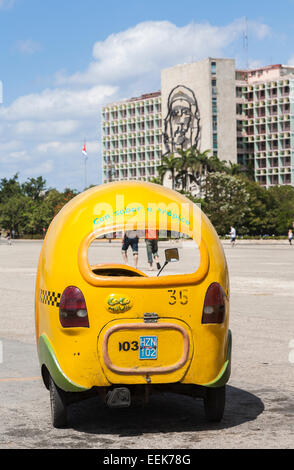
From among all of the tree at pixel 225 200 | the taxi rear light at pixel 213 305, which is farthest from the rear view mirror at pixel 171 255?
the tree at pixel 225 200

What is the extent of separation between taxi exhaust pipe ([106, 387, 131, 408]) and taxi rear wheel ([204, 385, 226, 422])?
66 cm

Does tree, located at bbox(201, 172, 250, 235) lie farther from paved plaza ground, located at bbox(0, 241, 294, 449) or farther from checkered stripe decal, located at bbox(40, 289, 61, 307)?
checkered stripe decal, located at bbox(40, 289, 61, 307)

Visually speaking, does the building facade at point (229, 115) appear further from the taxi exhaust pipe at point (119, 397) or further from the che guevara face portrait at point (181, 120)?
the taxi exhaust pipe at point (119, 397)

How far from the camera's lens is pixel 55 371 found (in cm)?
587

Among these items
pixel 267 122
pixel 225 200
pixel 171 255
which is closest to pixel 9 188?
pixel 267 122

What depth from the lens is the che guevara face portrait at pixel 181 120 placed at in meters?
142

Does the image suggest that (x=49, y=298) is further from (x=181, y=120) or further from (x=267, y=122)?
(x=267, y=122)

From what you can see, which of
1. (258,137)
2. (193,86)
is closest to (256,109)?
(258,137)

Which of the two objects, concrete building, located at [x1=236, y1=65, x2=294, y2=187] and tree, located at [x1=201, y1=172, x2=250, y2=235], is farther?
concrete building, located at [x1=236, y1=65, x2=294, y2=187]

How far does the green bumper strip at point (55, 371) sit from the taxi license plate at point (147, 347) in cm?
49

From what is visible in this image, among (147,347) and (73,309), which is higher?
(73,309)

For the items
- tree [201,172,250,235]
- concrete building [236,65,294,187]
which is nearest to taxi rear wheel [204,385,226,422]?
tree [201,172,250,235]

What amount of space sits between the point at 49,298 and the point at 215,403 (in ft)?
4.79

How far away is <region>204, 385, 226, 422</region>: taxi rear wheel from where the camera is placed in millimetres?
6062
